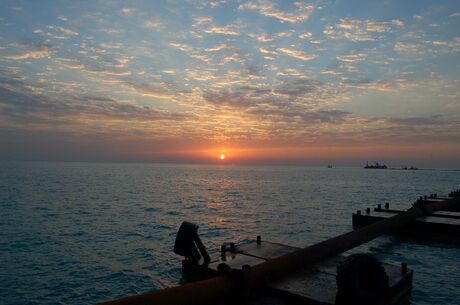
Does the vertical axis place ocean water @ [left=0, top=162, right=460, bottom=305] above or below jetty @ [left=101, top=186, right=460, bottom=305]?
below

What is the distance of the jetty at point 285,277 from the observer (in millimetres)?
8516

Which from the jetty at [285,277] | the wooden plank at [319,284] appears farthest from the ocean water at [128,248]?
the jetty at [285,277]

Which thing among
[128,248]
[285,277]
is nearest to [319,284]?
[285,277]

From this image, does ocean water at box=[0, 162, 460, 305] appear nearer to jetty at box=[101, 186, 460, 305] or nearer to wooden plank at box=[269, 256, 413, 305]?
wooden plank at box=[269, 256, 413, 305]

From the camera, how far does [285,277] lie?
35.8ft

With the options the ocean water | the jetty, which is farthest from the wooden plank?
the ocean water

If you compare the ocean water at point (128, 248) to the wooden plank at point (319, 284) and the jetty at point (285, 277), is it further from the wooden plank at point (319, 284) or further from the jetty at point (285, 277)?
the jetty at point (285, 277)

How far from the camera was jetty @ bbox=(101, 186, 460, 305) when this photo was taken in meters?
8.52

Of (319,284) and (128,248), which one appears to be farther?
(128,248)

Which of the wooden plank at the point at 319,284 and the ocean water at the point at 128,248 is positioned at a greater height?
the wooden plank at the point at 319,284

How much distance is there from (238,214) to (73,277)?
2513 cm

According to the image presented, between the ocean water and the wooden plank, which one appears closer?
the wooden plank

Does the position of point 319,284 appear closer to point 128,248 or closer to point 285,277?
point 285,277

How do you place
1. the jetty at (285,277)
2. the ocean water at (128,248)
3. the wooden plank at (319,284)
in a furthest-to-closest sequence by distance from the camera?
1. the ocean water at (128,248)
2. the wooden plank at (319,284)
3. the jetty at (285,277)
